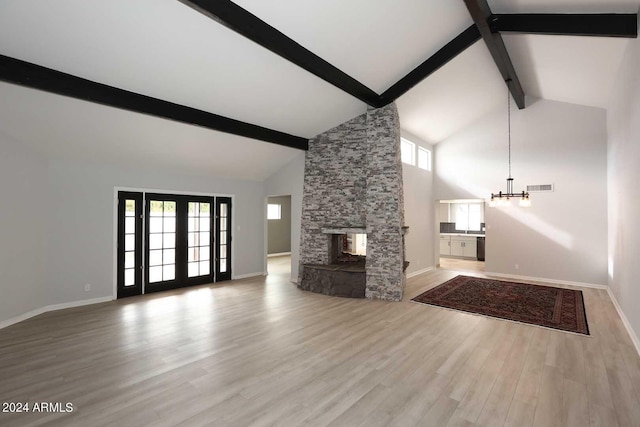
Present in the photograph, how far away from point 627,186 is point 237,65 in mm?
5848

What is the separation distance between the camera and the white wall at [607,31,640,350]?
3.85 metres

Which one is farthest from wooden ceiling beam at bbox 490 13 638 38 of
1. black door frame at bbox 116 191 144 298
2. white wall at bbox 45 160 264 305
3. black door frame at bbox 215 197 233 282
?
black door frame at bbox 116 191 144 298

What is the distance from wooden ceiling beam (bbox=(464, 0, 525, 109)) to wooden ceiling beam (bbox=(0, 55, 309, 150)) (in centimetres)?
394

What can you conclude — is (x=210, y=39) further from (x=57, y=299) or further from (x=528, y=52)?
(x=528, y=52)

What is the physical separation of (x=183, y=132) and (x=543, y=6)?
567cm

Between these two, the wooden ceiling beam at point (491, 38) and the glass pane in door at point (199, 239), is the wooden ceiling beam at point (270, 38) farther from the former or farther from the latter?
the glass pane in door at point (199, 239)

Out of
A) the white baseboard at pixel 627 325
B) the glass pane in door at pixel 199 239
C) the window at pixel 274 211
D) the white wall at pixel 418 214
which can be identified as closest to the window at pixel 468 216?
the white wall at pixel 418 214

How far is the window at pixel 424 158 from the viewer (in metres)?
8.83

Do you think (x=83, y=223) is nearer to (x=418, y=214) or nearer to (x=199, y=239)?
(x=199, y=239)

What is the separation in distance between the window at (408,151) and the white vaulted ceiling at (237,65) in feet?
3.49

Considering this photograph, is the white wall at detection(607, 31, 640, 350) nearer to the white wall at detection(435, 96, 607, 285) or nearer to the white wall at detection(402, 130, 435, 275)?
the white wall at detection(435, 96, 607, 285)

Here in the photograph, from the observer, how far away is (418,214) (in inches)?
341


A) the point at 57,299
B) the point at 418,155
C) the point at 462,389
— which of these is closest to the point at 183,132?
the point at 57,299

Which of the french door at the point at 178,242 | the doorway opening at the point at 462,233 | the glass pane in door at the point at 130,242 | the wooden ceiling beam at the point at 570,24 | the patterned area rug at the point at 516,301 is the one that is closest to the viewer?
the wooden ceiling beam at the point at 570,24
